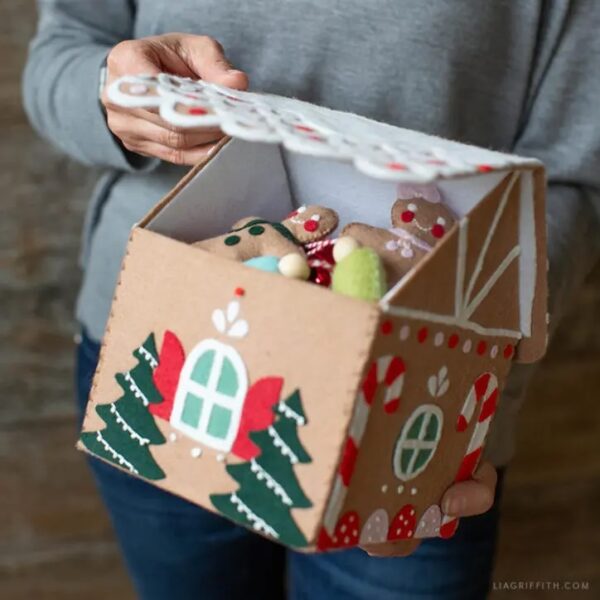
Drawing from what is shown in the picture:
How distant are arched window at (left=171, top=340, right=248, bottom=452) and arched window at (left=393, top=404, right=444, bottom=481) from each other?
0.09 meters

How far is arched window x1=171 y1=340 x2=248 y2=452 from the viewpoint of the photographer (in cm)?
45

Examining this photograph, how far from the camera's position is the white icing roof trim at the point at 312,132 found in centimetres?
40

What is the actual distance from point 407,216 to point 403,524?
0.17 m

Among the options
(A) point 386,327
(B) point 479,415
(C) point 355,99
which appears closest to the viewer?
(A) point 386,327

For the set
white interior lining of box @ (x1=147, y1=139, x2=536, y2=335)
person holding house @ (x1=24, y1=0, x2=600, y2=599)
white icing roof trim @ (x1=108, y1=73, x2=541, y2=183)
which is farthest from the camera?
person holding house @ (x1=24, y1=0, x2=600, y2=599)

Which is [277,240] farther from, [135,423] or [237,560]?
[237,560]

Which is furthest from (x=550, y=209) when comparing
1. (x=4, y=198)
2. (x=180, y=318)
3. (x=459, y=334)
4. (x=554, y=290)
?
(x=4, y=198)

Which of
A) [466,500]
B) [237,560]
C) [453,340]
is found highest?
[453,340]

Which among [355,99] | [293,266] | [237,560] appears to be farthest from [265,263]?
[237,560]

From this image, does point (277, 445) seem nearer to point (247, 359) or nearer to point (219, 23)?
point (247, 359)

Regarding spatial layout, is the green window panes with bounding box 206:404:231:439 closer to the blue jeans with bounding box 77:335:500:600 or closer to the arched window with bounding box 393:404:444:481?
the arched window with bounding box 393:404:444:481

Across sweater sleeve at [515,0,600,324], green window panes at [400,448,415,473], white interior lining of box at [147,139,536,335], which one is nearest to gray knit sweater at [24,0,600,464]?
sweater sleeve at [515,0,600,324]

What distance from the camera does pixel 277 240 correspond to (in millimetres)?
490

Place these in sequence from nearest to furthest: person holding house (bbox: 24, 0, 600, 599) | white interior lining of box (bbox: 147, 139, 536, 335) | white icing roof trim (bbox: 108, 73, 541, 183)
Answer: white icing roof trim (bbox: 108, 73, 541, 183), white interior lining of box (bbox: 147, 139, 536, 335), person holding house (bbox: 24, 0, 600, 599)
